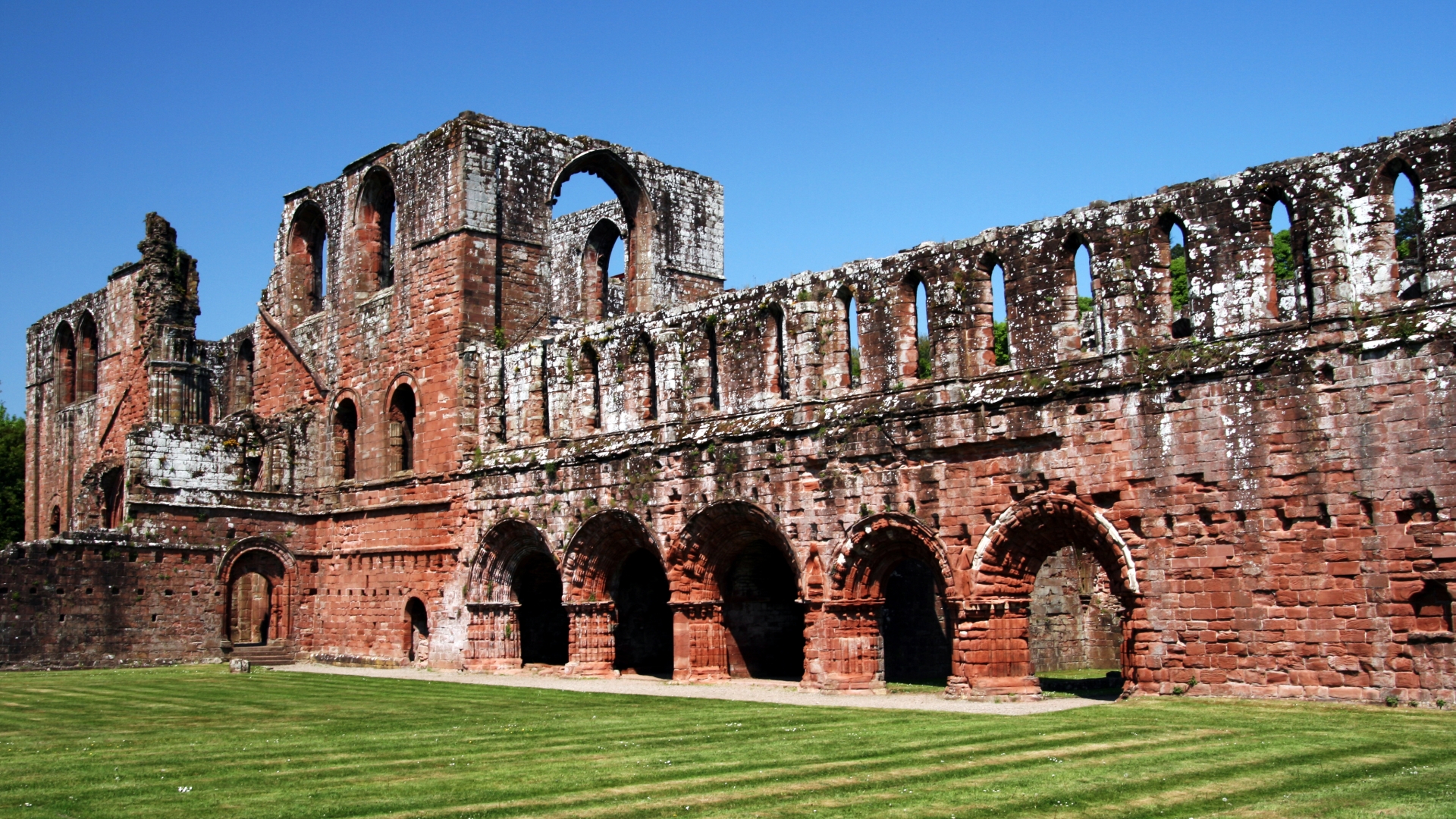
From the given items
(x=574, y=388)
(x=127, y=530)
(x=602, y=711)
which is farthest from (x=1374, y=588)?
(x=127, y=530)

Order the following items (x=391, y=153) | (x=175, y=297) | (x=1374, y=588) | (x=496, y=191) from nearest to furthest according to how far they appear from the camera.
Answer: (x=1374, y=588), (x=496, y=191), (x=391, y=153), (x=175, y=297)

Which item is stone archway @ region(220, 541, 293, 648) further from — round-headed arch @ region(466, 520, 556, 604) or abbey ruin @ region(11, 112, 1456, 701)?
round-headed arch @ region(466, 520, 556, 604)

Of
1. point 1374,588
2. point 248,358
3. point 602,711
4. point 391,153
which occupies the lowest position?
point 602,711

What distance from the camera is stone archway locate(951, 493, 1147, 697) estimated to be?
1862 centimetres

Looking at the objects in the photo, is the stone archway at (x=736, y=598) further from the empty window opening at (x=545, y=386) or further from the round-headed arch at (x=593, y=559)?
the empty window opening at (x=545, y=386)

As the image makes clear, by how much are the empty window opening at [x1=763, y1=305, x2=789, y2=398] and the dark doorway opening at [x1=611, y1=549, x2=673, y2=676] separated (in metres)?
4.99

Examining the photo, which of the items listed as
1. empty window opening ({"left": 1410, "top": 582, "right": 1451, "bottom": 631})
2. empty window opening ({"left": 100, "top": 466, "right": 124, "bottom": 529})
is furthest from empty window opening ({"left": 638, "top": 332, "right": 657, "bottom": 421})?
empty window opening ({"left": 100, "top": 466, "right": 124, "bottom": 529})

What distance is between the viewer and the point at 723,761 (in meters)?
12.0

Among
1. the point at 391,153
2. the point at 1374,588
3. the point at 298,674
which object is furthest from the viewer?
the point at 391,153

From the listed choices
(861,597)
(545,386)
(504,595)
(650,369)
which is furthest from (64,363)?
(861,597)

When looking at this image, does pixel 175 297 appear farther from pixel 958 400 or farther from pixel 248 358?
pixel 958 400

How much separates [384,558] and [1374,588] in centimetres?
1948

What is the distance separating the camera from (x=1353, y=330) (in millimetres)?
16203

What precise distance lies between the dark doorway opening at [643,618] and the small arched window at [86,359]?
78.5 feet
